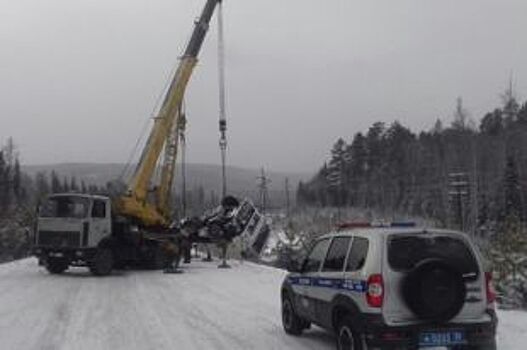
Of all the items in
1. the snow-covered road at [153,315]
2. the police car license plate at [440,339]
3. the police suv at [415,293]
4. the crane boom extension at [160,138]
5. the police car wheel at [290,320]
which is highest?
the crane boom extension at [160,138]

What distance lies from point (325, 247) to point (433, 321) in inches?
103

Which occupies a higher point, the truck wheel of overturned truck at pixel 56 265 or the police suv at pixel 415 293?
the police suv at pixel 415 293

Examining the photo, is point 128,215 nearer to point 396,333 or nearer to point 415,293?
point 396,333

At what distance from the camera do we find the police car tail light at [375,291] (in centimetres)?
1123

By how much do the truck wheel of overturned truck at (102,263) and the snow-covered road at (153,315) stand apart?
0.99m

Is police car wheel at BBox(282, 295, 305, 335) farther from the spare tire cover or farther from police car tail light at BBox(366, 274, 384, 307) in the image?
the spare tire cover

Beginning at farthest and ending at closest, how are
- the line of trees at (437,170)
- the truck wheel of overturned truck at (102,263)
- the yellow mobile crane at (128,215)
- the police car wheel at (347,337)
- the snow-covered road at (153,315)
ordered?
the line of trees at (437,170)
the yellow mobile crane at (128,215)
the truck wheel of overturned truck at (102,263)
the snow-covered road at (153,315)
the police car wheel at (347,337)

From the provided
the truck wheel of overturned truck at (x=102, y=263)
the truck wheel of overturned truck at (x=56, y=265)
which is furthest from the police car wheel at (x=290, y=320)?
the truck wheel of overturned truck at (x=56, y=265)

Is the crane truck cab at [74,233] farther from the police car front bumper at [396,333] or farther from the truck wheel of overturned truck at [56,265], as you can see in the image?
the police car front bumper at [396,333]

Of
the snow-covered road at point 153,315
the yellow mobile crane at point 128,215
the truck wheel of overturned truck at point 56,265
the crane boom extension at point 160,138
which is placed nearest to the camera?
the snow-covered road at point 153,315

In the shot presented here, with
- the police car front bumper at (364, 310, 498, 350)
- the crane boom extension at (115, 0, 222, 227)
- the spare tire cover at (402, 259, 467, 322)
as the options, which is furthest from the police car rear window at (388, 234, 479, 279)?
the crane boom extension at (115, 0, 222, 227)

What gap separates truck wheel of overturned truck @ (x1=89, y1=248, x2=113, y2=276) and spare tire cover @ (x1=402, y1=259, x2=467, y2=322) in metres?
20.7

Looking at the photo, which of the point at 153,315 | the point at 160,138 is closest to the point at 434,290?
the point at 153,315

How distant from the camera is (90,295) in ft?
75.6
